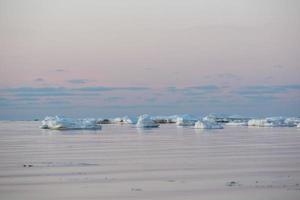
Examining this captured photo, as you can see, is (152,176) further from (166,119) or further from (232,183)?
(166,119)

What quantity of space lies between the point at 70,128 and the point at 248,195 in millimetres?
38467

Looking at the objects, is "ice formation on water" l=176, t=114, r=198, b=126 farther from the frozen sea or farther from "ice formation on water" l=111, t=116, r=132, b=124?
the frozen sea

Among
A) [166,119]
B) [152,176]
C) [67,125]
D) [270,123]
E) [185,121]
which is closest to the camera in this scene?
[152,176]

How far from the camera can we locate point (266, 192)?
10.1 metres

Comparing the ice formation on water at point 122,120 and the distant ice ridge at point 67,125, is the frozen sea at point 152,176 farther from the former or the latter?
the ice formation on water at point 122,120

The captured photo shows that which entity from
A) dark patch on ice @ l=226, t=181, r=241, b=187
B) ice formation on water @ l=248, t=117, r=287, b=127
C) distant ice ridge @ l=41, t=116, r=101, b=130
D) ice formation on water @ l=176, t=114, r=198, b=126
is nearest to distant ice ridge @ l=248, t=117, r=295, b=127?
ice formation on water @ l=248, t=117, r=287, b=127

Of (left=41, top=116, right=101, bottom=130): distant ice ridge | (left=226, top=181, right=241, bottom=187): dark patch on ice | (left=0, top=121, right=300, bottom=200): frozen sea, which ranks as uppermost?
(left=41, top=116, right=101, bottom=130): distant ice ridge

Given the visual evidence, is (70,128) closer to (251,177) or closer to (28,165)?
(28,165)

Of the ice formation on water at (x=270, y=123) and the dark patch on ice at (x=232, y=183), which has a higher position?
the ice formation on water at (x=270, y=123)

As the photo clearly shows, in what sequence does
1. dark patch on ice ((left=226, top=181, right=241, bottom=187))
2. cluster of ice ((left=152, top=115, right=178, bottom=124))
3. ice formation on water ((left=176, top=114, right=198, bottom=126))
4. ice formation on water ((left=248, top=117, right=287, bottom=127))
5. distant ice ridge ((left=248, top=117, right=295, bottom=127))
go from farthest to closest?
cluster of ice ((left=152, top=115, right=178, bottom=124))
ice formation on water ((left=176, top=114, right=198, bottom=126))
ice formation on water ((left=248, top=117, right=287, bottom=127))
distant ice ridge ((left=248, top=117, right=295, bottom=127))
dark patch on ice ((left=226, top=181, right=241, bottom=187))

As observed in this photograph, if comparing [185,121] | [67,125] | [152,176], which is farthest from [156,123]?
[152,176]

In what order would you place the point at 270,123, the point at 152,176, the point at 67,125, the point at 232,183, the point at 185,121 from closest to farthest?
the point at 232,183, the point at 152,176, the point at 67,125, the point at 270,123, the point at 185,121

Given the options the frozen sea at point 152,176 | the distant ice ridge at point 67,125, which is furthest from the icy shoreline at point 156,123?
the frozen sea at point 152,176

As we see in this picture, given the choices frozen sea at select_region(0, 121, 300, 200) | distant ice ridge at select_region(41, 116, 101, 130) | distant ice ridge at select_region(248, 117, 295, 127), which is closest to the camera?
frozen sea at select_region(0, 121, 300, 200)
